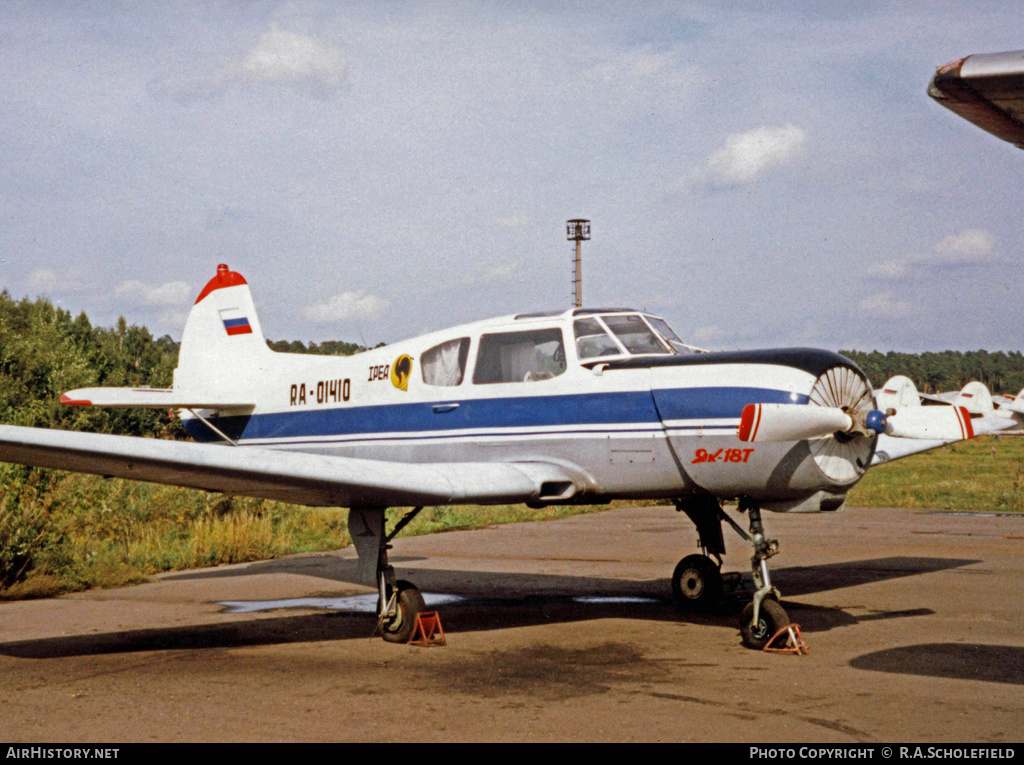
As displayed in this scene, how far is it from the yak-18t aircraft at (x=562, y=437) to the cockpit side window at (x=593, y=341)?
13mm

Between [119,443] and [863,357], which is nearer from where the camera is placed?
[119,443]

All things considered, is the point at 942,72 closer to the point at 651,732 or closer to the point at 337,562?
the point at 651,732

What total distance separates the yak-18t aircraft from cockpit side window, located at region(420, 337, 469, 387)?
16 mm

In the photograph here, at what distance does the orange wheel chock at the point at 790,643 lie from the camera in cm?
772

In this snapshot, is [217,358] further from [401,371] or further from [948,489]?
[948,489]

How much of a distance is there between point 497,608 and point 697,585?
2067 millimetres

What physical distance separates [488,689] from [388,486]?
2.04m

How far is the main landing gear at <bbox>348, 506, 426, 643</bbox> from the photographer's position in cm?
855

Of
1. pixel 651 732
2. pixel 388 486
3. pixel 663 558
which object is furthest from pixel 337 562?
pixel 651 732

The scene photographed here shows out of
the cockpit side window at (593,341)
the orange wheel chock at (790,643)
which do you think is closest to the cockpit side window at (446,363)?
the cockpit side window at (593,341)

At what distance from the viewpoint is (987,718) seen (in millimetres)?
5645

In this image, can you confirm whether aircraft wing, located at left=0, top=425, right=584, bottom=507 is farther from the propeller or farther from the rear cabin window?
the propeller

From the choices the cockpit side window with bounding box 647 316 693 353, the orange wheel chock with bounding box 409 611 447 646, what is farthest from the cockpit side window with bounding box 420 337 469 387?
the orange wheel chock with bounding box 409 611 447 646

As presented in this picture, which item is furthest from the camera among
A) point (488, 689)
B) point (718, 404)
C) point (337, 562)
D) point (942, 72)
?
point (337, 562)
